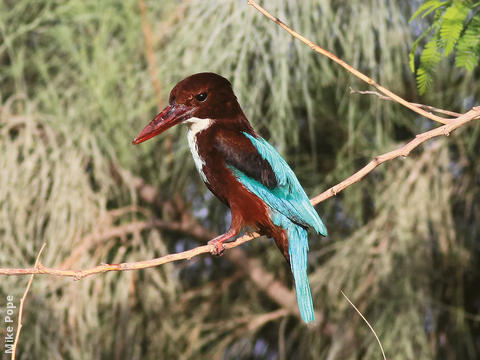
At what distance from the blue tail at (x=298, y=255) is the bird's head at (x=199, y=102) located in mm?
348

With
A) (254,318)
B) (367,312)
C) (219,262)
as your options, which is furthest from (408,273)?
(219,262)

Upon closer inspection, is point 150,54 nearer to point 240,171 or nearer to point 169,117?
point 169,117

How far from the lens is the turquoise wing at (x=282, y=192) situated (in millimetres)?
1971

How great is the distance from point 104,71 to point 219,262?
1.07m

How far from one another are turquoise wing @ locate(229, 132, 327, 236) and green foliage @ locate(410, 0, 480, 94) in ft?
1.41

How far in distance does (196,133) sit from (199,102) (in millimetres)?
90

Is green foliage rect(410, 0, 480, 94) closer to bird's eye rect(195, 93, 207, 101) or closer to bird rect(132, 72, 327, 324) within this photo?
bird rect(132, 72, 327, 324)

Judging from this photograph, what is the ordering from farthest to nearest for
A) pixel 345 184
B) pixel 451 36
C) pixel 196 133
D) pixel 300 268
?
pixel 196 133
pixel 300 268
pixel 451 36
pixel 345 184

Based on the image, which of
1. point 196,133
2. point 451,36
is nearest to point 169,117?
point 196,133

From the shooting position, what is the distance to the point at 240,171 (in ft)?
6.71

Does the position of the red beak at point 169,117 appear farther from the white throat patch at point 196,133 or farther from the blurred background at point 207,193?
the blurred background at point 207,193

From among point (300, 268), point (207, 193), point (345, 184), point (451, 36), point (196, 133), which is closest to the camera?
point (345, 184)

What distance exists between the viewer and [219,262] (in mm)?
3609

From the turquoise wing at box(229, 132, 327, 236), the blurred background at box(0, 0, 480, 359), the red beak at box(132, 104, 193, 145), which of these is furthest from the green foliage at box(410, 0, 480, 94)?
the blurred background at box(0, 0, 480, 359)
